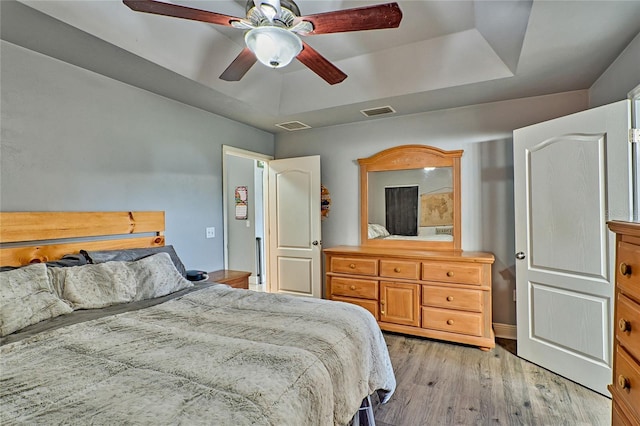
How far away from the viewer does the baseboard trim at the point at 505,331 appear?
3287 millimetres

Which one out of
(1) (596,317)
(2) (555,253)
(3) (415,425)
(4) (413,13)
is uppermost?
(4) (413,13)

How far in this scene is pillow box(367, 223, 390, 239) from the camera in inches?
152

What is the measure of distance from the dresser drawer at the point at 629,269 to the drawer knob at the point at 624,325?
4.3 inches

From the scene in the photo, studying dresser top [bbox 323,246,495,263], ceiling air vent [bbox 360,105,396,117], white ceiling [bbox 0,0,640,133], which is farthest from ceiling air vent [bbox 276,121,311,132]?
dresser top [bbox 323,246,495,263]

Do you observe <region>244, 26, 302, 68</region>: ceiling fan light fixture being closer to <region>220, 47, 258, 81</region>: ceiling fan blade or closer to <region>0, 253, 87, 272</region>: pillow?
<region>220, 47, 258, 81</region>: ceiling fan blade

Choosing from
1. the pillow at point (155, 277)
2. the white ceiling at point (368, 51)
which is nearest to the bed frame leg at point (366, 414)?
the pillow at point (155, 277)

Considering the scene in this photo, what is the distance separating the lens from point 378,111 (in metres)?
3.58

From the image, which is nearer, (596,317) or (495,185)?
(596,317)

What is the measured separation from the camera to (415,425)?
195 cm

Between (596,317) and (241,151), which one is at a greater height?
(241,151)

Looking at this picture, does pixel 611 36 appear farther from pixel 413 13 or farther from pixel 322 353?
pixel 322 353

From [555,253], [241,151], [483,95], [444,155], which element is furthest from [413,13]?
[241,151]

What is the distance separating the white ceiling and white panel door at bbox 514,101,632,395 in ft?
1.68

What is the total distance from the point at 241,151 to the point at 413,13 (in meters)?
2.42
